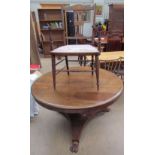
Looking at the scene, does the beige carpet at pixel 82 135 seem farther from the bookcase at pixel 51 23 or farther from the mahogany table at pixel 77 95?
the bookcase at pixel 51 23

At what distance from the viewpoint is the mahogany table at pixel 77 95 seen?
141 cm

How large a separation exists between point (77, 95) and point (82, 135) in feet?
1.87

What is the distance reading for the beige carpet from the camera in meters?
1.69

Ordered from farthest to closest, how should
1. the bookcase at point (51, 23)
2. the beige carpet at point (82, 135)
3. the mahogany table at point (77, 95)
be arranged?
the bookcase at point (51, 23) → the beige carpet at point (82, 135) → the mahogany table at point (77, 95)

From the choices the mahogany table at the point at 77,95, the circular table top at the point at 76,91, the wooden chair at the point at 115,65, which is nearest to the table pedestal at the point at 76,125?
the mahogany table at the point at 77,95

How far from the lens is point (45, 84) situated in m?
1.81

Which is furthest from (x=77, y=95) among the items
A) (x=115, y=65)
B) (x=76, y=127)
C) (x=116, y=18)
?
(x=116, y=18)

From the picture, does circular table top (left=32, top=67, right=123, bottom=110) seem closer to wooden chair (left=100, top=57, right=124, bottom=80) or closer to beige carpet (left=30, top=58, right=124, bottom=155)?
beige carpet (left=30, top=58, right=124, bottom=155)

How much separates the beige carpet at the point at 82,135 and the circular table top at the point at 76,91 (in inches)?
20.2

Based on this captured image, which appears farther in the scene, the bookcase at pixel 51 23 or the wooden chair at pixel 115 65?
the bookcase at pixel 51 23

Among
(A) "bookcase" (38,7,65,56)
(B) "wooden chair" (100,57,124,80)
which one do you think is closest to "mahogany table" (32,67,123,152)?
(B) "wooden chair" (100,57,124,80)

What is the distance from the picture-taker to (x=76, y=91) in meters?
1.62
